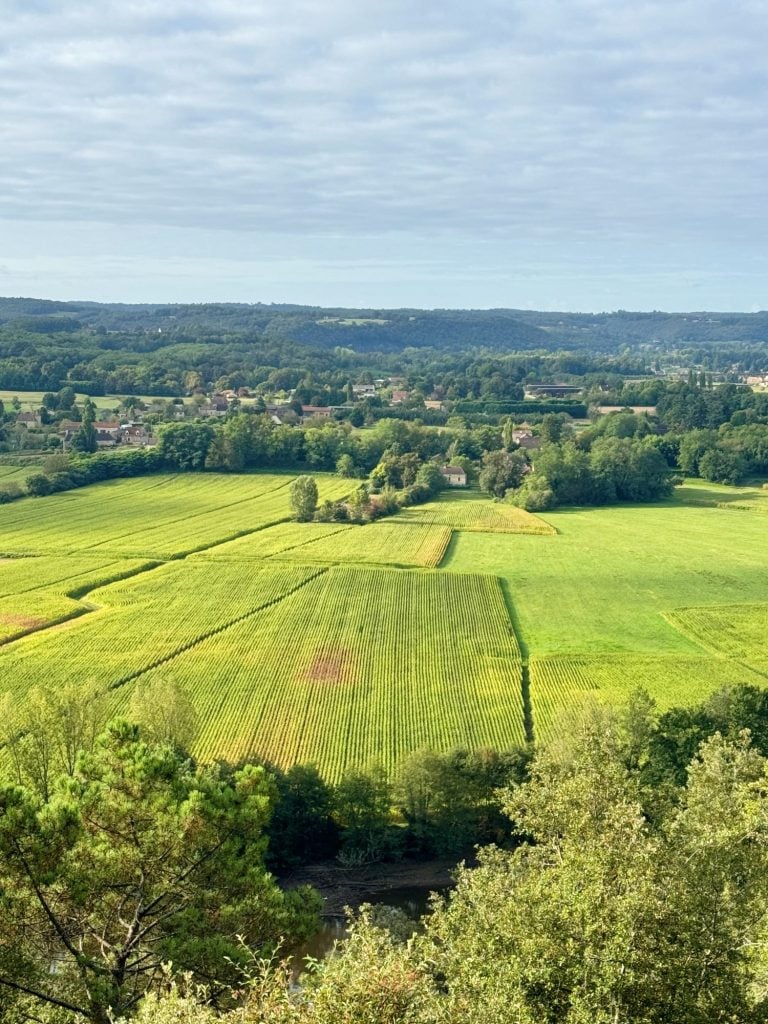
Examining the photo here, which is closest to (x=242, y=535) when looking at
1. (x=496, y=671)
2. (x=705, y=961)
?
(x=496, y=671)

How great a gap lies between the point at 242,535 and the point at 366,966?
76966mm

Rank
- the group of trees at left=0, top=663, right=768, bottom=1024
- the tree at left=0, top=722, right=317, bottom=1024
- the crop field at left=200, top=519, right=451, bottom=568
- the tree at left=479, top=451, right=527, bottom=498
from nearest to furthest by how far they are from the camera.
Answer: the group of trees at left=0, top=663, right=768, bottom=1024 → the tree at left=0, top=722, right=317, bottom=1024 → the crop field at left=200, top=519, right=451, bottom=568 → the tree at left=479, top=451, right=527, bottom=498

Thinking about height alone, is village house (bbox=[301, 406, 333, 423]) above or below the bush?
above

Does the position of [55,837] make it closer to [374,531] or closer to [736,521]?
[374,531]

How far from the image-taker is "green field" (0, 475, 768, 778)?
158 ft

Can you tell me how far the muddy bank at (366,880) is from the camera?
3491cm

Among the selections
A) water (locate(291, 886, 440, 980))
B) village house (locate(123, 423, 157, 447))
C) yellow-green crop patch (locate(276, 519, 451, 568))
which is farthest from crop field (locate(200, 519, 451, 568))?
village house (locate(123, 423, 157, 447))

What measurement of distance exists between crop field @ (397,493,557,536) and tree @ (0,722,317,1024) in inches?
3049

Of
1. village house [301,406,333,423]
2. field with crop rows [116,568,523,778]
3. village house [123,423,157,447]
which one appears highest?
village house [301,406,333,423]

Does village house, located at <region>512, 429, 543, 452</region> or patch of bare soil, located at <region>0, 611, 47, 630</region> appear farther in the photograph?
village house, located at <region>512, 429, 543, 452</region>

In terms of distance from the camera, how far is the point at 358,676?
5312 centimetres

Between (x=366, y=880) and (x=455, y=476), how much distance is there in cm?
10004

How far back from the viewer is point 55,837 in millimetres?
19125

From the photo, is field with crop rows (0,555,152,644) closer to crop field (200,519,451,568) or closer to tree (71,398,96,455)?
crop field (200,519,451,568)
